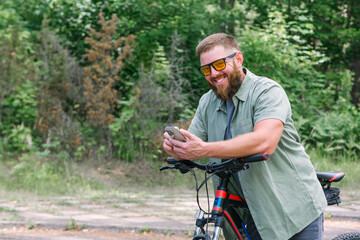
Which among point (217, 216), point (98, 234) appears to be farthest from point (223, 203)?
point (98, 234)

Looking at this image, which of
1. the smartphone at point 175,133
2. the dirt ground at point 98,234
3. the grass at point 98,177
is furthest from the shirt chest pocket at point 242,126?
the grass at point 98,177

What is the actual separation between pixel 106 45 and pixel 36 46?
153cm

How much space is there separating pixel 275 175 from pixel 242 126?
0.31 meters

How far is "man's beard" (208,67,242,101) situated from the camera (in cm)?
269

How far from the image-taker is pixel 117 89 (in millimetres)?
10930

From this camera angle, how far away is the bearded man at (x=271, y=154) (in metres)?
2.62

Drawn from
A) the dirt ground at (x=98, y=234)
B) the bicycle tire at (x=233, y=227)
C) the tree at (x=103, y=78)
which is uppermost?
the bicycle tire at (x=233, y=227)

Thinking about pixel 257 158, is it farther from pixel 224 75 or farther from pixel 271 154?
pixel 224 75

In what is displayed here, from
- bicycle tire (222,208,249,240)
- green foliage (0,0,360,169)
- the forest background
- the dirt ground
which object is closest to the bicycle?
bicycle tire (222,208,249,240)

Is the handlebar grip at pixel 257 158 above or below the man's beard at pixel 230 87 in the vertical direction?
below

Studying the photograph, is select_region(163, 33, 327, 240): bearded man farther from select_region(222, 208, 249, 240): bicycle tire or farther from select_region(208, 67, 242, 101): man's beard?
select_region(222, 208, 249, 240): bicycle tire

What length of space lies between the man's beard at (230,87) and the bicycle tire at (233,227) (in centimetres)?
62

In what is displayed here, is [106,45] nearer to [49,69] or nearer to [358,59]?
[49,69]

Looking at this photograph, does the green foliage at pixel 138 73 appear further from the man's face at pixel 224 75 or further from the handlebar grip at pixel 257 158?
the handlebar grip at pixel 257 158
